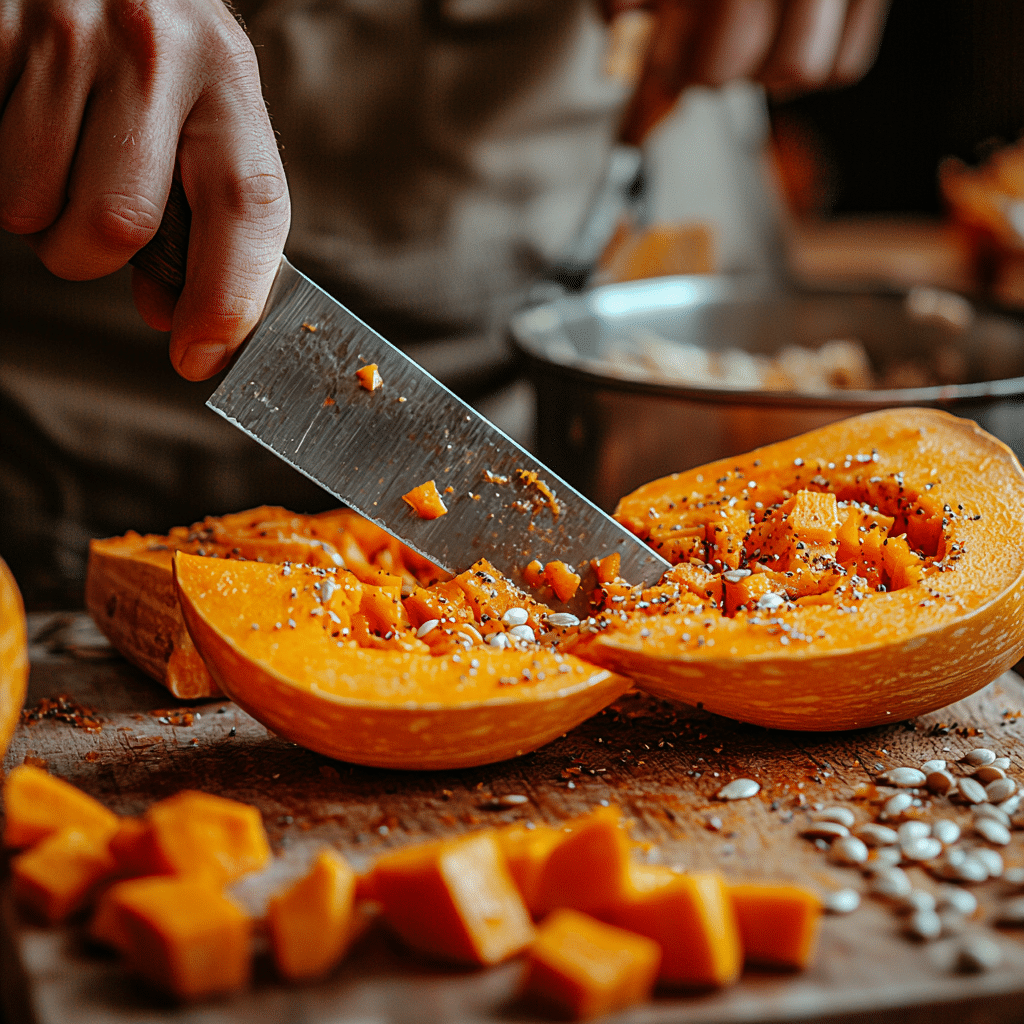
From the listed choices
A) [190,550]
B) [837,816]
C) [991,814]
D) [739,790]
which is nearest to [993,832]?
[991,814]

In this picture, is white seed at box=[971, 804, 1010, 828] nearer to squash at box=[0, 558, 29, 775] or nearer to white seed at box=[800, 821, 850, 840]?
white seed at box=[800, 821, 850, 840]

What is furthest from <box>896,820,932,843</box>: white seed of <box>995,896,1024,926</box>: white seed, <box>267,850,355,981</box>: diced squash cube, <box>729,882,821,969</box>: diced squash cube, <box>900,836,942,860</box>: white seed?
<box>267,850,355,981</box>: diced squash cube

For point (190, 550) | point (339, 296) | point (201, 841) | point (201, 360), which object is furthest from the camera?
point (339, 296)

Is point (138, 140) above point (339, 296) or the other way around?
above

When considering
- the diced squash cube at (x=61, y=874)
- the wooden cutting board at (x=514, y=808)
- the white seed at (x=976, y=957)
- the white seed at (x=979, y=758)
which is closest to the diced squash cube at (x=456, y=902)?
the wooden cutting board at (x=514, y=808)

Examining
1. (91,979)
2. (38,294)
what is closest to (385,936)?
(91,979)

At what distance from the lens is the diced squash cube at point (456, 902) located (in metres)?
0.87

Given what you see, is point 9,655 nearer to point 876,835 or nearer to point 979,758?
point 876,835

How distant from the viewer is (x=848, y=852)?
1056mm

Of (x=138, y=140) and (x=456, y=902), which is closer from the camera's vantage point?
(x=456, y=902)

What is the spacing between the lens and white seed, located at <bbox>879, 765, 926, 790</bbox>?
119 cm

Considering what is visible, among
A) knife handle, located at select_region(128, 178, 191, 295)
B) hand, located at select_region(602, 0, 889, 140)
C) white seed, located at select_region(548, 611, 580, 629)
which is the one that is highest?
hand, located at select_region(602, 0, 889, 140)

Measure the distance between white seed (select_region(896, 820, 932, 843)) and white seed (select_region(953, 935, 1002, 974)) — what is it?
0.56 ft

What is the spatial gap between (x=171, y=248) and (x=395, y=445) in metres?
0.34
